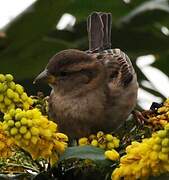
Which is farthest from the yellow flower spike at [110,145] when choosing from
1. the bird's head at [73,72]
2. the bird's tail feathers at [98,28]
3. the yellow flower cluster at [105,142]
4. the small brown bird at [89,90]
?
the bird's tail feathers at [98,28]

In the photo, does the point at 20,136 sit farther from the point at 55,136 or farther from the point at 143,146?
the point at 143,146

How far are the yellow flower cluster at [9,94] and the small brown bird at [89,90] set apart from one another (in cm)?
65

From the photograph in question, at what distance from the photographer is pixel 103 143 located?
6.70 ft

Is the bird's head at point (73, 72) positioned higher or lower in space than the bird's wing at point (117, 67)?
higher

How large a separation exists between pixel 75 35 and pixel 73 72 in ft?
3.17

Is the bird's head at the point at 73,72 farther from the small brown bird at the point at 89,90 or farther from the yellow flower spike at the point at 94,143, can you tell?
the yellow flower spike at the point at 94,143

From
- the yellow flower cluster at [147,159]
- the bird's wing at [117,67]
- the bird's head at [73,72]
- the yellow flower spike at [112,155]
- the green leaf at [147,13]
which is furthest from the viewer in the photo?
the green leaf at [147,13]

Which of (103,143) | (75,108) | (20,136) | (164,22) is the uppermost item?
(20,136)

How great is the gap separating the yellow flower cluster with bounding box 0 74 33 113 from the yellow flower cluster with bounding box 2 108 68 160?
74 millimetres

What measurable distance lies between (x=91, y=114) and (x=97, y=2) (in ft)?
5.37

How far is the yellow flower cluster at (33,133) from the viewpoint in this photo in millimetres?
1790

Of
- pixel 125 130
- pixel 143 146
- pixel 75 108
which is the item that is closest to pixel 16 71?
pixel 75 108

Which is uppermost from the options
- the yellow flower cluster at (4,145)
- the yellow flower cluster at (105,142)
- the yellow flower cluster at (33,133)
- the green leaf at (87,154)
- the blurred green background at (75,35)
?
the yellow flower cluster at (33,133)

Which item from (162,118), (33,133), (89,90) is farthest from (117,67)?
(33,133)
